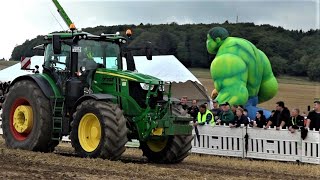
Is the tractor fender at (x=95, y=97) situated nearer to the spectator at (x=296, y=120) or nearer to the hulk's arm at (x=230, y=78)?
the spectator at (x=296, y=120)

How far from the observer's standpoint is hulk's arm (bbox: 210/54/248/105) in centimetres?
2231

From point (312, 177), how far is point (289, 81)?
145ft

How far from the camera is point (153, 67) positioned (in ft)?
82.1

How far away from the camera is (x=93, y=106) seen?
11391 mm

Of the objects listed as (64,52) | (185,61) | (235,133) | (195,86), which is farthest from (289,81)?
(64,52)

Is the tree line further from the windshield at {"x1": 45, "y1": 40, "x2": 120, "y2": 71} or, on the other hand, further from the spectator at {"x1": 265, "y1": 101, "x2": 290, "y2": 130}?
the windshield at {"x1": 45, "y1": 40, "x2": 120, "y2": 71}

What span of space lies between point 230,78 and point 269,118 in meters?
7.55

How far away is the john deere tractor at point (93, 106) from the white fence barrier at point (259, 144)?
2748mm

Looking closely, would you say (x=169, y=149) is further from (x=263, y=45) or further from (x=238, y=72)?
(x=263, y=45)

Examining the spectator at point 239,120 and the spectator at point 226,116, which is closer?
the spectator at point 239,120

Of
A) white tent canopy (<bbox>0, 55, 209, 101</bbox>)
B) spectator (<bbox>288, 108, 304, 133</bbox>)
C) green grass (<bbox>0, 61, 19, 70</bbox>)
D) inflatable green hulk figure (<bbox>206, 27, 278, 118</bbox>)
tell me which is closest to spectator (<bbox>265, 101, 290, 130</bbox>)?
spectator (<bbox>288, 108, 304, 133</bbox>)

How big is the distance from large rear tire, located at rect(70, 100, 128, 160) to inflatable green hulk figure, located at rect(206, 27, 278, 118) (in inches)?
440

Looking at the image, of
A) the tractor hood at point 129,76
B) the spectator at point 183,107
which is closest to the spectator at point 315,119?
the spectator at point 183,107

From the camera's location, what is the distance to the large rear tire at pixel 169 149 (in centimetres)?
1239
